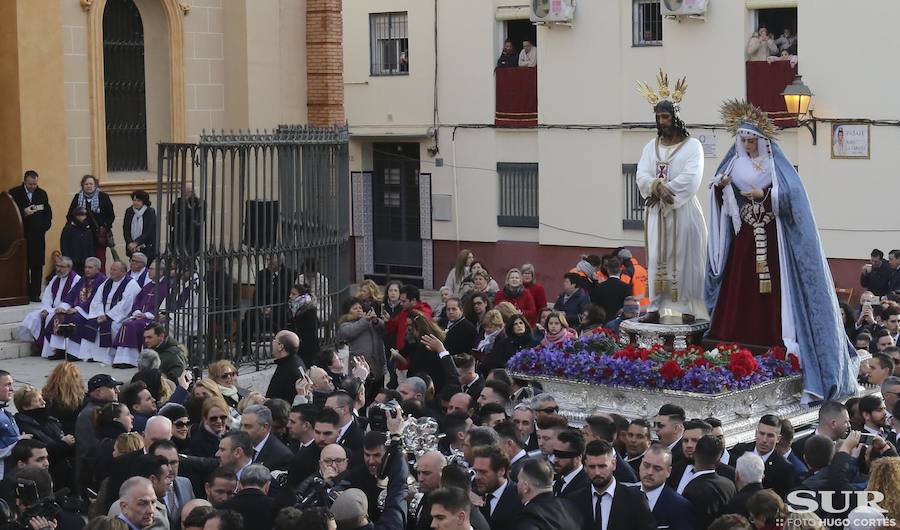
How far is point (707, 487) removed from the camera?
9273 millimetres

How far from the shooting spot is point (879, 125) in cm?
2338

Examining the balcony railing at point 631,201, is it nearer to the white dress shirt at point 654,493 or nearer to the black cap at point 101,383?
the black cap at point 101,383

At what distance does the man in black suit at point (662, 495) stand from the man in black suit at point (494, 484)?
2.57 ft

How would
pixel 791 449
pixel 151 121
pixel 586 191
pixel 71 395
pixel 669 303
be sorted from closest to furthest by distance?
pixel 791 449, pixel 71 395, pixel 669 303, pixel 151 121, pixel 586 191

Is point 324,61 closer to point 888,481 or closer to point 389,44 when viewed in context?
point 389,44

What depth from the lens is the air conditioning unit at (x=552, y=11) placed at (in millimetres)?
26516

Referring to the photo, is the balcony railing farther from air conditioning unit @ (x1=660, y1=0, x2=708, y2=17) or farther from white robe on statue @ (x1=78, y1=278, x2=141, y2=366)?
white robe on statue @ (x1=78, y1=278, x2=141, y2=366)

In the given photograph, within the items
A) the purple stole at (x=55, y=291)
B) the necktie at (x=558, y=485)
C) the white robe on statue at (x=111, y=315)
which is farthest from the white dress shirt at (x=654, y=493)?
the purple stole at (x=55, y=291)

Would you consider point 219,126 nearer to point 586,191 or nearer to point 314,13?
point 314,13

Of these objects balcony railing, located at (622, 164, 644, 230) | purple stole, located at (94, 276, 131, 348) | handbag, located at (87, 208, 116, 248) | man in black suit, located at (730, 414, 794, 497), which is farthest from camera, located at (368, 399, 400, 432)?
balcony railing, located at (622, 164, 644, 230)

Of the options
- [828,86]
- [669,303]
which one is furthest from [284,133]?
[828,86]

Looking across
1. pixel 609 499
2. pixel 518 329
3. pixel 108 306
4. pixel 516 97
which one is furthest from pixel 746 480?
pixel 516 97

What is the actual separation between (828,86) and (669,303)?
10952 mm

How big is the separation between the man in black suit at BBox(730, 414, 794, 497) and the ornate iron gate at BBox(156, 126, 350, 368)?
7260mm
